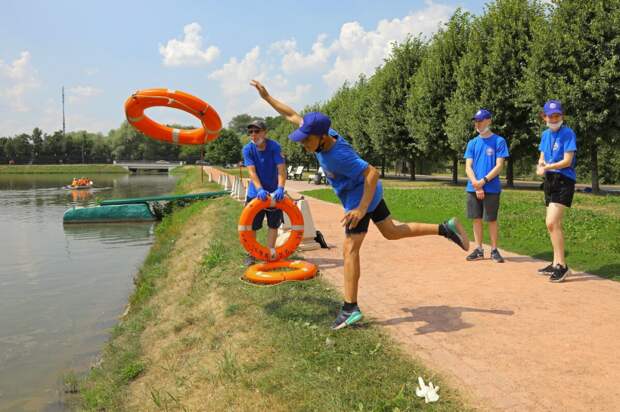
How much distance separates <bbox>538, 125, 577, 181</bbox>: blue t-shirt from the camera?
235 inches

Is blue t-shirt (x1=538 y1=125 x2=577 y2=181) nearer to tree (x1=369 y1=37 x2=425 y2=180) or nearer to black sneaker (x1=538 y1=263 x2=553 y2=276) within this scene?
black sneaker (x1=538 y1=263 x2=553 y2=276)

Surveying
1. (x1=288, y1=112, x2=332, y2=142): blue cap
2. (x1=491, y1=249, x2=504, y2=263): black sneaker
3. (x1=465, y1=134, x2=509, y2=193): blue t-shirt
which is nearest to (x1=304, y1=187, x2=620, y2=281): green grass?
(x1=491, y1=249, x2=504, y2=263): black sneaker

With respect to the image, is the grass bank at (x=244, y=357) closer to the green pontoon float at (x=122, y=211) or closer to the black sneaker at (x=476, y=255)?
the black sneaker at (x=476, y=255)

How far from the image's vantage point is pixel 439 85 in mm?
26906

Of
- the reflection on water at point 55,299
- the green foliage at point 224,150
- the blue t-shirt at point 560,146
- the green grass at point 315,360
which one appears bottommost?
the reflection on water at point 55,299

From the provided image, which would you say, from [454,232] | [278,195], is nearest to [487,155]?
[454,232]

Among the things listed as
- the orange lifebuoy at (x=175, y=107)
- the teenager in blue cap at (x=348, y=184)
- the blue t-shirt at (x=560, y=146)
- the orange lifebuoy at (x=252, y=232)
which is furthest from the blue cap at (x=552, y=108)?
the orange lifebuoy at (x=175, y=107)

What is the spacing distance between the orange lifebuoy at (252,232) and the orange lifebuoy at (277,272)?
0.12 metres

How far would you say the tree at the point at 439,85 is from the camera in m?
26.7

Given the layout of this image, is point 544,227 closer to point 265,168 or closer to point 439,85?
point 265,168

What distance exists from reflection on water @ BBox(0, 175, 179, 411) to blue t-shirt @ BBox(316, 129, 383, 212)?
412 cm

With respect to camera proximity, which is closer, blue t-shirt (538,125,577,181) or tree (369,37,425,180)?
blue t-shirt (538,125,577,181)

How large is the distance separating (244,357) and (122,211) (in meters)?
19.0

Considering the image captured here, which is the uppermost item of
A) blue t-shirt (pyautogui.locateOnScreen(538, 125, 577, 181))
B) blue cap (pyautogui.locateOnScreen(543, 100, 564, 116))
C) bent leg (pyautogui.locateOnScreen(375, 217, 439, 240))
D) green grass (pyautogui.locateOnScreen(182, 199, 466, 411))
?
blue cap (pyautogui.locateOnScreen(543, 100, 564, 116))
